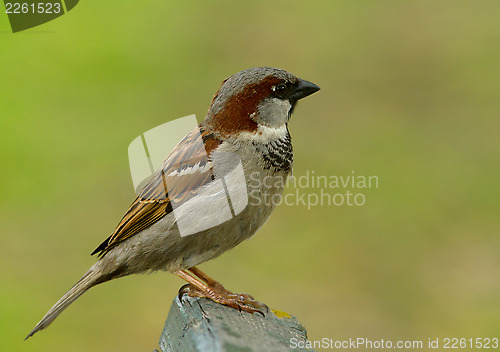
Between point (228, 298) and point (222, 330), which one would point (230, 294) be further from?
point (222, 330)

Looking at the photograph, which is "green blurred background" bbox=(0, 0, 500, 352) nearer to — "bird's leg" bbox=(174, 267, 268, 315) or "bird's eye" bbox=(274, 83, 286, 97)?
"bird's leg" bbox=(174, 267, 268, 315)

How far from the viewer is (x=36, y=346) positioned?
5.35 metres

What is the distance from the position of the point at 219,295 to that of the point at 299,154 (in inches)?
155

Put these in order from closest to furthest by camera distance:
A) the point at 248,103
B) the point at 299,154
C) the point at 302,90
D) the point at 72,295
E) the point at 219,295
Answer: the point at 219,295, the point at 72,295, the point at 248,103, the point at 302,90, the point at 299,154

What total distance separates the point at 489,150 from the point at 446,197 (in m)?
0.87

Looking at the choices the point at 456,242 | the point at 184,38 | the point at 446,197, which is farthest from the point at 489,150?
the point at 184,38

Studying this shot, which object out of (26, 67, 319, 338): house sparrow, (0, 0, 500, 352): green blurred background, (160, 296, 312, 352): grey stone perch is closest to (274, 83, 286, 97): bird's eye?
(26, 67, 319, 338): house sparrow

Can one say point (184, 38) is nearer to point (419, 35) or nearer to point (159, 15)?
point (159, 15)

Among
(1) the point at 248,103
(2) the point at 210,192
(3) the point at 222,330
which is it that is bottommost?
(3) the point at 222,330

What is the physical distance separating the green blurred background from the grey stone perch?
2.83m

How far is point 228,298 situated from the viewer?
9.22 feet

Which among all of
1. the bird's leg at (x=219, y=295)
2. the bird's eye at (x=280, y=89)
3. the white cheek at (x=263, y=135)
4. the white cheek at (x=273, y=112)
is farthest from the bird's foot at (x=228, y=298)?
the bird's eye at (x=280, y=89)

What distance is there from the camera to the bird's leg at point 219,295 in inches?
105

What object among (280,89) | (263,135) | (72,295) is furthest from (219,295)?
(280,89)
